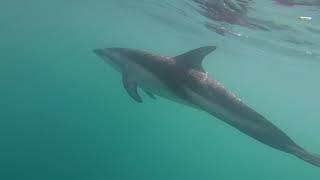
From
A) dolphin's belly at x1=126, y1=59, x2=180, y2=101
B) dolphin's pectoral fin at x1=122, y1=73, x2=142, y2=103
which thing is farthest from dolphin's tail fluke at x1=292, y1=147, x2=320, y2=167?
dolphin's pectoral fin at x1=122, y1=73, x2=142, y2=103

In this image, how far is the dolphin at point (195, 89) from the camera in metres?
7.77

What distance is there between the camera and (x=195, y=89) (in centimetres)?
912

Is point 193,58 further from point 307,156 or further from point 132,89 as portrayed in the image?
point 307,156

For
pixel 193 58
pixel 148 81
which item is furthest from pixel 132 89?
pixel 193 58

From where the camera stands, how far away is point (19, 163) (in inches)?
1235

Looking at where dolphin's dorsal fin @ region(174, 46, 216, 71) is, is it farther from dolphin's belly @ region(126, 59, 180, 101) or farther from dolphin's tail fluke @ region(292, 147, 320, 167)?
dolphin's tail fluke @ region(292, 147, 320, 167)

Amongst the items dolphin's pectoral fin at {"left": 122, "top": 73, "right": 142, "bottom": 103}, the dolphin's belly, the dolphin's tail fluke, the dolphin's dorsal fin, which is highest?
the dolphin's dorsal fin

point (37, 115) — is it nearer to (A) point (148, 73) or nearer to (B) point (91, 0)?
(B) point (91, 0)

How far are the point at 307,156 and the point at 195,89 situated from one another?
278 cm

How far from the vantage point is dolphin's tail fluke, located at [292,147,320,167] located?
7.21 m

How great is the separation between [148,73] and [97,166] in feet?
89.9

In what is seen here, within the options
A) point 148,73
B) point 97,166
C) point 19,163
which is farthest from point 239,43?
point 148,73

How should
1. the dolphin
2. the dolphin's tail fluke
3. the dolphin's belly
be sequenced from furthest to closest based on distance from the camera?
the dolphin's belly
the dolphin
the dolphin's tail fluke

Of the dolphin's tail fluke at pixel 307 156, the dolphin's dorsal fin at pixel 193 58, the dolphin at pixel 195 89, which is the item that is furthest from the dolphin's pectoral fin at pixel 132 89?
the dolphin's tail fluke at pixel 307 156
